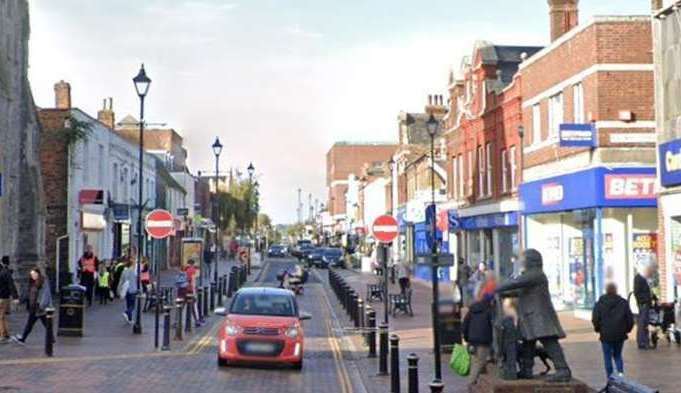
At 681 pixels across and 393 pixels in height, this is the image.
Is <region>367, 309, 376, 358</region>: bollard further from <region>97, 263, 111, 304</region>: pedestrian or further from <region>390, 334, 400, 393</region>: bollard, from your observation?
<region>97, 263, 111, 304</region>: pedestrian

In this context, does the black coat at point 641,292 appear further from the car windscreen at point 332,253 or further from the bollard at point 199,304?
the car windscreen at point 332,253

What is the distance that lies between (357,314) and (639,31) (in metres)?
11.0

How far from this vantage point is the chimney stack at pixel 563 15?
36.2 m

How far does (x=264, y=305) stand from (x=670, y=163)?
32.8ft

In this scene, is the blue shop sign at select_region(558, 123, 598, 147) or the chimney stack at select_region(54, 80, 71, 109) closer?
the blue shop sign at select_region(558, 123, 598, 147)

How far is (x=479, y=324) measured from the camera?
51.3 feet

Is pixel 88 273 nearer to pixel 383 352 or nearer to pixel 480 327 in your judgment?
pixel 383 352

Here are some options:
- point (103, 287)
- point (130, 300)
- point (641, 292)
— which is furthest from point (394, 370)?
point (103, 287)

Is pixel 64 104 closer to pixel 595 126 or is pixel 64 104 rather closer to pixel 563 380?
pixel 595 126

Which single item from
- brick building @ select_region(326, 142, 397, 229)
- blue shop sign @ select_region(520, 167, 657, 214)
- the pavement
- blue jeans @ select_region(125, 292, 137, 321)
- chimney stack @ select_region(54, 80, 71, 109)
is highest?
brick building @ select_region(326, 142, 397, 229)

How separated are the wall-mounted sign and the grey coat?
675 inches

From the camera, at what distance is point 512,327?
11.2 m

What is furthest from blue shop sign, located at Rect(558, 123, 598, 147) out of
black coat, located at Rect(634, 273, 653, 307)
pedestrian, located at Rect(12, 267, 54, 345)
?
pedestrian, located at Rect(12, 267, 54, 345)

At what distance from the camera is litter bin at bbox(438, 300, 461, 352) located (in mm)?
20047
